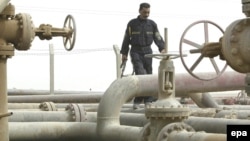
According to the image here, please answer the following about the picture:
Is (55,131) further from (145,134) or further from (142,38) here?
(145,134)

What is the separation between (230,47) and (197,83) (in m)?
3.96

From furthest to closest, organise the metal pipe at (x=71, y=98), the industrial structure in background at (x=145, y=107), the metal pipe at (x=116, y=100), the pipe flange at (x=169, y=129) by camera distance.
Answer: the metal pipe at (x=71, y=98)
the metal pipe at (x=116, y=100)
the pipe flange at (x=169, y=129)
the industrial structure in background at (x=145, y=107)

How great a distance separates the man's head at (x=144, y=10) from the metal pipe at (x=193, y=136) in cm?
366

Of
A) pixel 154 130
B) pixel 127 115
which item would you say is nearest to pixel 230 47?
pixel 154 130

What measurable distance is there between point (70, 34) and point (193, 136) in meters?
1.87

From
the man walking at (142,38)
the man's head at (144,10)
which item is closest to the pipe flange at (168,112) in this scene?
the man walking at (142,38)

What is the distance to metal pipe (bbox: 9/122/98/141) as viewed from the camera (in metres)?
8.26

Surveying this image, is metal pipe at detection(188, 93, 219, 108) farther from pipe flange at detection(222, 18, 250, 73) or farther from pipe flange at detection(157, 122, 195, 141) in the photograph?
pipe flange at detection(222, 18, 250, 73)

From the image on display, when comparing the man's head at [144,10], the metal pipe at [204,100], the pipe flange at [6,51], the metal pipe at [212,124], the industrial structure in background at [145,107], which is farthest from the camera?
the metal pipe at [204,100]

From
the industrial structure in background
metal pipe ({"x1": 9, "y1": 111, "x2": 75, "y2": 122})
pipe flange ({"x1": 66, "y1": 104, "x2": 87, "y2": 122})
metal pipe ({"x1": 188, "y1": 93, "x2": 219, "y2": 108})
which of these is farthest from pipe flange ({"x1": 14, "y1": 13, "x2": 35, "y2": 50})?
metal pipe ({"x1": 188, "y1": 93, "x2": 219, "y2": 108})

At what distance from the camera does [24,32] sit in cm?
673

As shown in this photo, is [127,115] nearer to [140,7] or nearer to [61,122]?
[61,122]

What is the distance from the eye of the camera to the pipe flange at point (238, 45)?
5.14 m

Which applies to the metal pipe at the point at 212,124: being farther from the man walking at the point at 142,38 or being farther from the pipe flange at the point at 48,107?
the pipe flange at the point at 48,107
